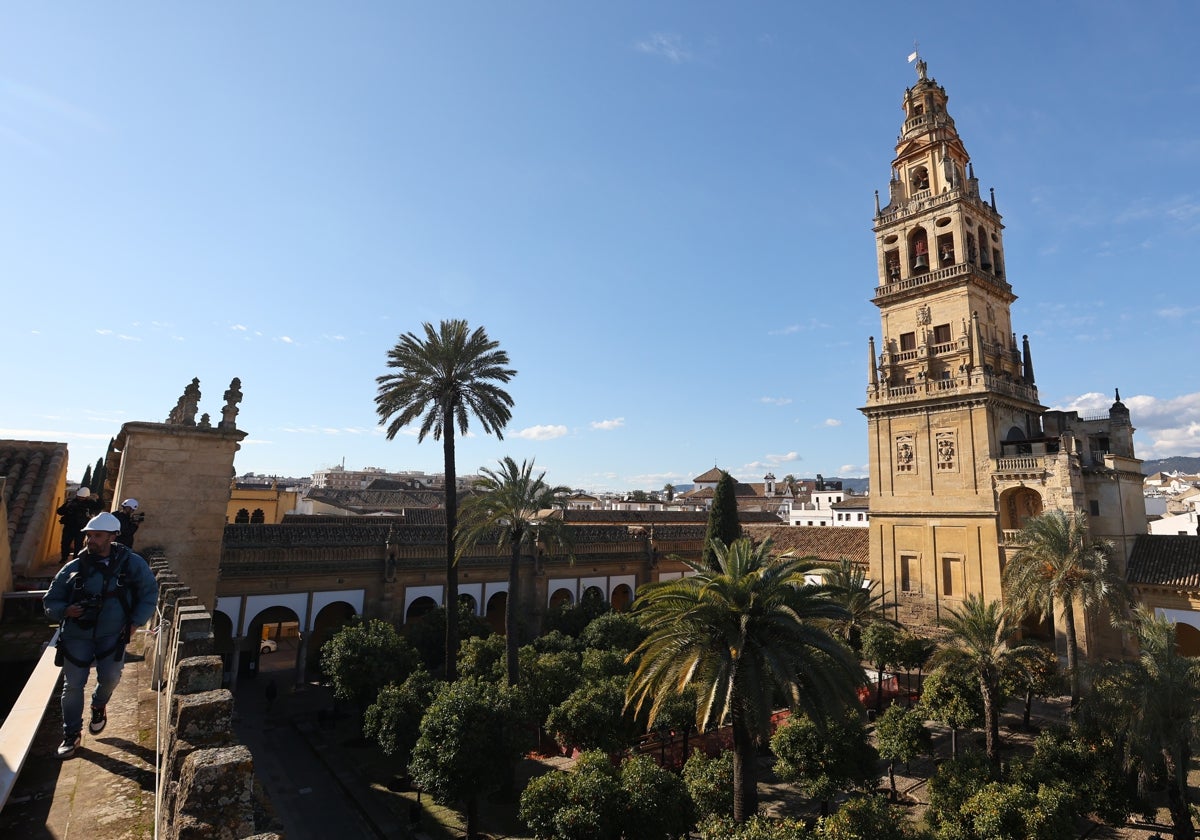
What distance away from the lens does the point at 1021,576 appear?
21.3m

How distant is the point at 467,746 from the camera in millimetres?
13852

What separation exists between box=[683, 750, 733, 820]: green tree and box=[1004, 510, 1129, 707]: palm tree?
514 inches

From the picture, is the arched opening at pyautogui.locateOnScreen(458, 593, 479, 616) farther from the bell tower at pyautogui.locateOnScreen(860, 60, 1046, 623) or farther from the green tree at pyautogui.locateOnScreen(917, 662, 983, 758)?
the bell tower at pyautogui.locateOnScreen(860, 60, 1046, 623)

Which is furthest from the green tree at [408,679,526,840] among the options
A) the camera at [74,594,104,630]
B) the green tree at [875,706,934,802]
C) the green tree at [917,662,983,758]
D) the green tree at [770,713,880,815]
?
the green tree at [917,662,983,758]

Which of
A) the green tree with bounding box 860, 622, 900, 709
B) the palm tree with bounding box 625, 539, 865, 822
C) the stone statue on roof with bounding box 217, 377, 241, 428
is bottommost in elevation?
the green tree with bounding box 860, 622, 900, 709

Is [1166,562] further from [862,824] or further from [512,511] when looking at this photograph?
[512,511]

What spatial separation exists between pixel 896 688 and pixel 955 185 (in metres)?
24.2

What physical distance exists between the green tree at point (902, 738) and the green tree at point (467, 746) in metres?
9.81

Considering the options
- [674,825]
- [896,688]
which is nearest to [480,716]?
[674,825]

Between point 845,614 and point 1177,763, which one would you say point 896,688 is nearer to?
point 1177,763

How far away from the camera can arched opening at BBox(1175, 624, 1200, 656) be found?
24234mm

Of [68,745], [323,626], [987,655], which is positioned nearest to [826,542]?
[987,655]

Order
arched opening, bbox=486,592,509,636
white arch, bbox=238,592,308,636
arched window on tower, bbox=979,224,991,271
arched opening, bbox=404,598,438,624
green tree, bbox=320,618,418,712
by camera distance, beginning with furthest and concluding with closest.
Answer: arched opening, bbox=486,592,509,636
arched window on tower, bbox=979,224,991,271
arched opening, bbox=404,598,438,624
white arch, bbox=238,592,308,636
green tree, bbox=320,618,418,712

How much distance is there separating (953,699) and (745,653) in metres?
→ 11.1
